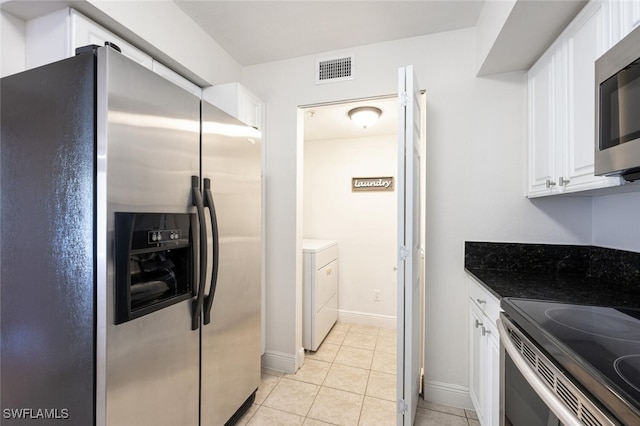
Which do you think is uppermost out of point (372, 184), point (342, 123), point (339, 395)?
point (342, 123)

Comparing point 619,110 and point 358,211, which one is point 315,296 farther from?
point 619,110

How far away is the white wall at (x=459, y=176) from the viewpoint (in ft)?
5.95

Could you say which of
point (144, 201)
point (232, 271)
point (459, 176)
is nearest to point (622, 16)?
point (459, 176)

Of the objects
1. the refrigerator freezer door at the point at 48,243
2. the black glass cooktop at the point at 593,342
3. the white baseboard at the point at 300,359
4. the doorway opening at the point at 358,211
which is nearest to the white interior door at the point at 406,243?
the black glass cooktop at the point at 593,342

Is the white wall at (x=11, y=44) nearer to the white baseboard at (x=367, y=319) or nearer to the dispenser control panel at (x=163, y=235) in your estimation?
the dispenser control panel at (x=163, y=235)

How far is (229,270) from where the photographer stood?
1545 mm

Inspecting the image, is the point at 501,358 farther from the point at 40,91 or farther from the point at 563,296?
the point at 40,91

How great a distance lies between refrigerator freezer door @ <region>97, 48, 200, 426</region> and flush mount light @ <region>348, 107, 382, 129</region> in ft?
5.51

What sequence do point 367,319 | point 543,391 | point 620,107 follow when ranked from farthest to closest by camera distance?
point 367,319 < point 620,107 < point 543,391

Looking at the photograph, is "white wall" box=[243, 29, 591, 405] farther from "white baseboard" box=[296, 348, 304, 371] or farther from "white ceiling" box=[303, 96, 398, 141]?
"white baseboard" box=[296, 348, 304, 371]

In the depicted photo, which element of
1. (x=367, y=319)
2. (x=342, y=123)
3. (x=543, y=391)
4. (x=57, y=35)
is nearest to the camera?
(x=543, y=391)

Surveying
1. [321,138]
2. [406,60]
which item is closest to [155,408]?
[406,60]

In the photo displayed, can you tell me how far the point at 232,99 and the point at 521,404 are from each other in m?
2.25

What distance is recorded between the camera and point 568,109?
4.43 feet
